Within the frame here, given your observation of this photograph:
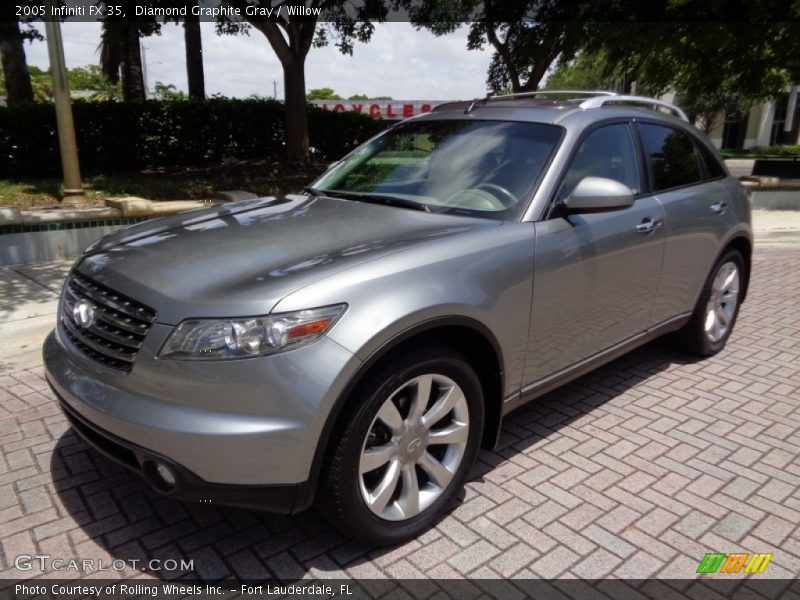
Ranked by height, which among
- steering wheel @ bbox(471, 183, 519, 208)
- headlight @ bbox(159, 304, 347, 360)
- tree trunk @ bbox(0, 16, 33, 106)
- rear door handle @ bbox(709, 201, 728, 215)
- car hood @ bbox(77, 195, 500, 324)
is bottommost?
headlight @ bbox(159, 304, 347, 360)

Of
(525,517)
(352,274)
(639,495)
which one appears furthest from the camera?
(639,495)

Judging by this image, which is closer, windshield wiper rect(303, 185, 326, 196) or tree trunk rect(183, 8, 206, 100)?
windshield wiper rect(303, 185, 326, 196)

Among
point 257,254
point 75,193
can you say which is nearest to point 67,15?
point 75,193

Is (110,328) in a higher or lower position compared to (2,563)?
higher

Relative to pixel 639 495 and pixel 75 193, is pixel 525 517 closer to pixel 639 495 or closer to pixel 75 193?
pixel 639 495

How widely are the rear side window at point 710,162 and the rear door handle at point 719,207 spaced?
0.23 metres

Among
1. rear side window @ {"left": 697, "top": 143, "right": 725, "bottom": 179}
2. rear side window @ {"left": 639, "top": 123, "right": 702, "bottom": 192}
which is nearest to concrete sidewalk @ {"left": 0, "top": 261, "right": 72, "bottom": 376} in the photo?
rear side window @ {"left": 639, "top": 123, "right": 702, "bottom": 192}

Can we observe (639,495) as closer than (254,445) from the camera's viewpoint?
No

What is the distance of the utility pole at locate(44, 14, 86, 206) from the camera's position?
7206mm

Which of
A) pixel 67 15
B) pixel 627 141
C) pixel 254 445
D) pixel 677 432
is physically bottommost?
pixel 677 432

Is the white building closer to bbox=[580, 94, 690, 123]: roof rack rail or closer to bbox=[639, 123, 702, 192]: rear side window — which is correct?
bbox=[580, 94, 690, 123]: roof rack rail

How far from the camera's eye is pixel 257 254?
2633 mm

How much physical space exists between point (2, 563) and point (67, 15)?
24.3 feet

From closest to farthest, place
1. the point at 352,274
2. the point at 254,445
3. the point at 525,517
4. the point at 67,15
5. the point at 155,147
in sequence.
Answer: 1. the point at 254,445
2. the point at 352,274
3. the point at 525,517
4. the point at 67,15
5. the point at 155,147
